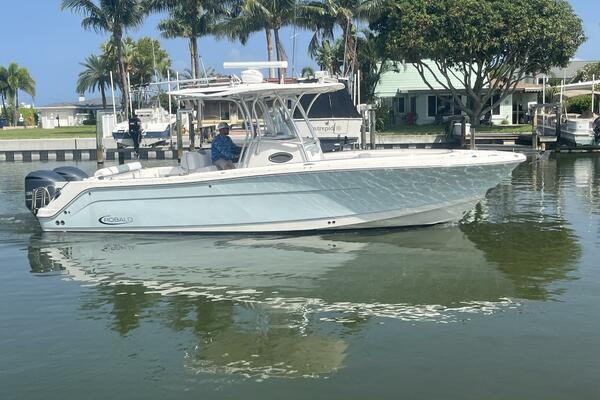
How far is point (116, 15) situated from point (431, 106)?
2076cm

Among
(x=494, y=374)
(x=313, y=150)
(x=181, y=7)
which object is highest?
(x=181, y=7)

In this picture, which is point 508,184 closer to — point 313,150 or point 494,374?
point 313,150

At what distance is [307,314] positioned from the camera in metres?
7.22

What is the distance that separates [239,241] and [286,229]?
788 millimetres

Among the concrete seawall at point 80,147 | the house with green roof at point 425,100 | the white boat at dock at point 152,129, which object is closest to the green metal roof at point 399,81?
the house with green roof at point 425,100

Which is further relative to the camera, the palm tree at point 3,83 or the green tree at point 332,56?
the palm tree at point 3,83

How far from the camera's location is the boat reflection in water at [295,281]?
648cm

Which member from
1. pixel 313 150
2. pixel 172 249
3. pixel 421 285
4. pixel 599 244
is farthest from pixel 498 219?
pixel 172 249

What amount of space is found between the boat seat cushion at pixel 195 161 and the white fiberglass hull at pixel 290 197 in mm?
787

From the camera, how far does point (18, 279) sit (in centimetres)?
909

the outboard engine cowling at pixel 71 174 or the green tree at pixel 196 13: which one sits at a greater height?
the green tree at pixel 196 13

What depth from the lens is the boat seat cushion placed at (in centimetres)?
1152

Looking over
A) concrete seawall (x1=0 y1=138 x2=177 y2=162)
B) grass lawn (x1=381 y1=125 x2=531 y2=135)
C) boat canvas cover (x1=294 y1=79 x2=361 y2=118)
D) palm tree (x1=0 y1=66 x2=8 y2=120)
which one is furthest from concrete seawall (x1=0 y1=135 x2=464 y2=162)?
palm tree (x1=0 y1=66 x2=8 y2=120)

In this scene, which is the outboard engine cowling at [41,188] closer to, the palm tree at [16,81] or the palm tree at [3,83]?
the palm tree at [16,81]
